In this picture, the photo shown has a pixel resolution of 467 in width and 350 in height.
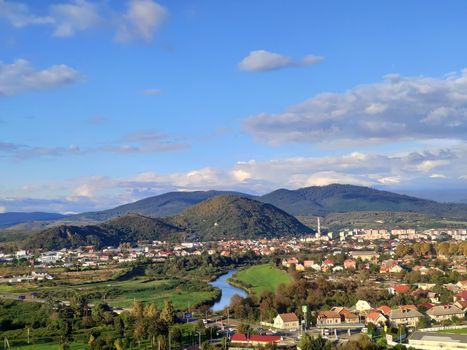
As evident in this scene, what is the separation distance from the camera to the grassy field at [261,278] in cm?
4194

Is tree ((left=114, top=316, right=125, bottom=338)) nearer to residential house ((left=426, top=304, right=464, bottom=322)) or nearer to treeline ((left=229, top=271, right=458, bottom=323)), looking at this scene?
treeline ((left=229, top=271, right=458, bottom=323))

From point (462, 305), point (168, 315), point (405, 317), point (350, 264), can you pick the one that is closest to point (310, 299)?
point (405, 317)

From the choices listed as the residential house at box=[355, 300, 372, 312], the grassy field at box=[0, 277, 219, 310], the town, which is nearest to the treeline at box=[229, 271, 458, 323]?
the town

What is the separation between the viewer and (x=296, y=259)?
180ft

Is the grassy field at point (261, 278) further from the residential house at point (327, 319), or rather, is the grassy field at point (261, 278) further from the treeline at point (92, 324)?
the treeline at point (92, 324)

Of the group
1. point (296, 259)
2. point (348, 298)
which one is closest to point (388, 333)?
point (348, 298)

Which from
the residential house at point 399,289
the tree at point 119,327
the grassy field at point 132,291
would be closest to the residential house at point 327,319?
the residential house at point 399,289

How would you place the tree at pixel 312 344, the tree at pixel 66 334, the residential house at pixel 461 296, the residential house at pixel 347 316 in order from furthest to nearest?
the residential house at pixel 461 296
the residential house at pixel 347 316
the tree at pixel 66 334
the tree at pixel 312 344

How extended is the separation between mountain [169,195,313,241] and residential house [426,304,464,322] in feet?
→ 230

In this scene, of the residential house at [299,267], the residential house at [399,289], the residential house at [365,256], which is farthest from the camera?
the residential house at [365,256]

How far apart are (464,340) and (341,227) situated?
326 ft

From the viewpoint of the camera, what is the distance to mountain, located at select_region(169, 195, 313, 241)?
103 m

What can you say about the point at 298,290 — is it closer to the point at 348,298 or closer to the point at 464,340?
the point at 348,298

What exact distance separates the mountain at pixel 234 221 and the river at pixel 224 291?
47600mm
